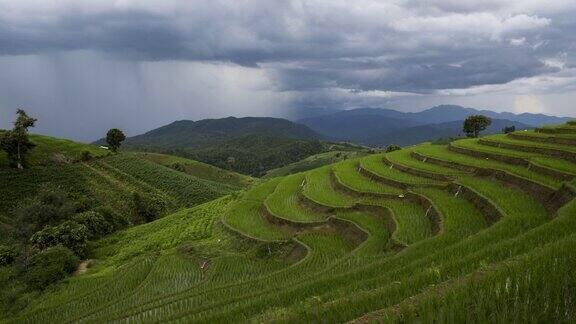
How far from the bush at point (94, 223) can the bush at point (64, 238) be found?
245cm

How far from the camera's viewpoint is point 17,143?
57781mm

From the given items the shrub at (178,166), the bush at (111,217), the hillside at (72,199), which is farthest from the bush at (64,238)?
the shrub at (178,166)

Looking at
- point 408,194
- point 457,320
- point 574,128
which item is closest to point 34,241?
point 408,194

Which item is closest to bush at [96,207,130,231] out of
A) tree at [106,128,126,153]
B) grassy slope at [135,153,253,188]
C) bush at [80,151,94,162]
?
bush at [80,151,94,162]

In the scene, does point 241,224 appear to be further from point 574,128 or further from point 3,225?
point 3,225

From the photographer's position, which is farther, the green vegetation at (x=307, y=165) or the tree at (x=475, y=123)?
the green vegetation at (x=307, y=165)

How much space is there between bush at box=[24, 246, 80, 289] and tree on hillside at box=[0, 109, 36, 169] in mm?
35639

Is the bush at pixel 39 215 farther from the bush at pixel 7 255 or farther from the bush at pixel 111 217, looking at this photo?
the bush at pixel 7 255

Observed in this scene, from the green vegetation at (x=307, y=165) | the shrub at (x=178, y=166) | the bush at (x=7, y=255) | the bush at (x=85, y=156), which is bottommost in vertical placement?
the green vegetation at (x=307, y=165)

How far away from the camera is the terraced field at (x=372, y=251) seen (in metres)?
5.80

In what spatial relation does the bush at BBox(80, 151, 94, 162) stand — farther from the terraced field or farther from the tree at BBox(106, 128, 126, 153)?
the terraced field

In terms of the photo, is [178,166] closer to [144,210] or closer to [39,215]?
[144,210]

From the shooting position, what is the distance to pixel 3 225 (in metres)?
42.6

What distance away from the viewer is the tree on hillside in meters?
57.0
